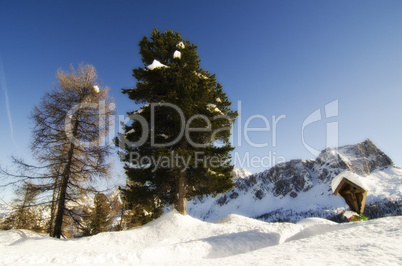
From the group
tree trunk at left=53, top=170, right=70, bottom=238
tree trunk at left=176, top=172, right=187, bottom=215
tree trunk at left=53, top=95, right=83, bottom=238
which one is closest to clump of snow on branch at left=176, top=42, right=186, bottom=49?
tree trunk at left=176, top=172, right=187, bottom=215

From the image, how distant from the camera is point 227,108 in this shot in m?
14.4

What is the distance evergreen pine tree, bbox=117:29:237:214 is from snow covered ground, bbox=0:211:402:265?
2294 millimetres

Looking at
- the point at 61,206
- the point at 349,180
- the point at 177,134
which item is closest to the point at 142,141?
the point at 177,134

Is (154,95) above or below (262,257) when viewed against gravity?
above

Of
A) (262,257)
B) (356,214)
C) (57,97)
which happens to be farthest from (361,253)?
(57,97)

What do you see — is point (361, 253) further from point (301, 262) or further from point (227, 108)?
point (227, 108)

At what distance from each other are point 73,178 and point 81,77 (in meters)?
6.69

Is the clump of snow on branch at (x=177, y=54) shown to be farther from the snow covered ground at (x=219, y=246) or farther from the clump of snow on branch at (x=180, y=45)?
the snow covered ground at (x=219, y=246)

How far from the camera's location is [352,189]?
1079cm

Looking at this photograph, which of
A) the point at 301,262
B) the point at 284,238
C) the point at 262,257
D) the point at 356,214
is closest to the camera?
the point at 301,262

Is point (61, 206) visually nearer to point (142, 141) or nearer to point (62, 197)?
point (62, 197)

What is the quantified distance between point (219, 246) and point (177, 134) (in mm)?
6902

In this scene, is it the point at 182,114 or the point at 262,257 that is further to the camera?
the point at 182,114

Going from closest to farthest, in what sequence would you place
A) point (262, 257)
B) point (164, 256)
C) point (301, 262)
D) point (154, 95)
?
point (301, 262) → point (262, 257) → point (164, 256) → point (154, 95)
